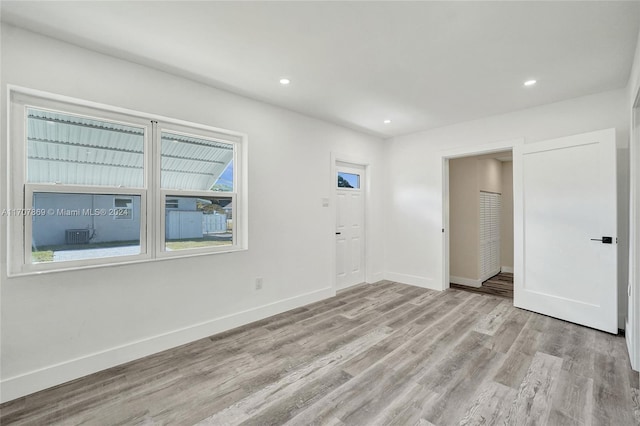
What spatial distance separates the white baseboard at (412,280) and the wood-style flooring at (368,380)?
1346 mm

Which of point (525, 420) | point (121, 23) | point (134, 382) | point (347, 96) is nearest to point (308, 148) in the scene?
Answer: point (347, 96)

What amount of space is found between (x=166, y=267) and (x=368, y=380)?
6.77ft

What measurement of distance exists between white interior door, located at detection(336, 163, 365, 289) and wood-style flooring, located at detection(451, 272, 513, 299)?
173cm

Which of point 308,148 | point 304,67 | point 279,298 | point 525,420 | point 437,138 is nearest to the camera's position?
point 525,420

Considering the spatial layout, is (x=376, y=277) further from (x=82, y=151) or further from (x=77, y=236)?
(x=82, y=151)

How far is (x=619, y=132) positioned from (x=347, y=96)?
9.82ft

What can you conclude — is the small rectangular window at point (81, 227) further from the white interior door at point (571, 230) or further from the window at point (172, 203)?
the white interior door at point (571, 230)

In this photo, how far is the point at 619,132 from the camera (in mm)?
3104

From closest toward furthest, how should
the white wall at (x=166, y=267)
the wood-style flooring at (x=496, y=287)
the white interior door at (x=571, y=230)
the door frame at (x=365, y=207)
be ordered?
the white wall at (x=166, y=267) < the white interior door at (x=571, y=230) < the door frame at (x=365, y=207) < the wood-style flooring at (x=496, y=287)

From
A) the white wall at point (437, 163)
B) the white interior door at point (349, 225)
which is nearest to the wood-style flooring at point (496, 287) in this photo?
the white wall at point (437, 163)

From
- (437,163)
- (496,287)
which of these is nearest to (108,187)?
(437,163)

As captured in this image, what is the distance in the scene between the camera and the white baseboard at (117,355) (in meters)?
2.04

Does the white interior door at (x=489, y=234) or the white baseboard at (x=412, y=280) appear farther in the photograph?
the white interior door at (x=489, y=234)

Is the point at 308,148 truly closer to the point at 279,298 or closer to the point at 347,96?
the point at 347,96
